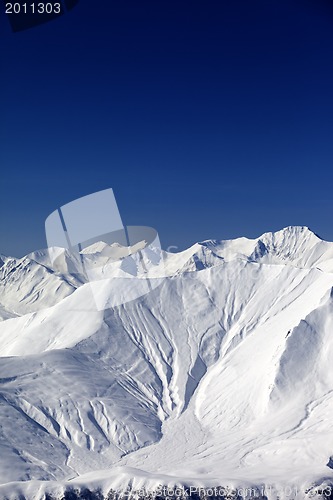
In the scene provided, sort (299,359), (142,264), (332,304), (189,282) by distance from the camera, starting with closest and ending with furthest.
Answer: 1. (299,359)
2. (332,304)
3. (189,282)
4. (142,264)

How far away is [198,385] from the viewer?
81375 millimetres

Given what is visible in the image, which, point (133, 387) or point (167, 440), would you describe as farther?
point (133, 387)

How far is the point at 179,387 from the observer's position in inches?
3159

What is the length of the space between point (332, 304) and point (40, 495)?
49008 millimetres

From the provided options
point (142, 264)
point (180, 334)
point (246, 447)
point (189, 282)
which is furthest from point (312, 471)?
point (142, 264)

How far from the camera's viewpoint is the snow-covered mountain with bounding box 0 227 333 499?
182ft

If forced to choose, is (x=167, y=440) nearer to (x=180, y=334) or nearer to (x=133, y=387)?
(x=133, y=387)

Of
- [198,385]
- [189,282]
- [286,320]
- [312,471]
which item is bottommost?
[312,471]

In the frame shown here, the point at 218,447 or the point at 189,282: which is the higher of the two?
the point at 189,282

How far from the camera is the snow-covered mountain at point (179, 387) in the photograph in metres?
55.6

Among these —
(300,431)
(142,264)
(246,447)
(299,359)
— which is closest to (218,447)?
(246,447)

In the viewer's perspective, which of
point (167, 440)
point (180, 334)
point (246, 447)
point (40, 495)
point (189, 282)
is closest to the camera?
point (40, 495)

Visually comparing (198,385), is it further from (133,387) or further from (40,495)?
(40,495)

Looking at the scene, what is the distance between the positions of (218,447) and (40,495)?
2473 centimetres
